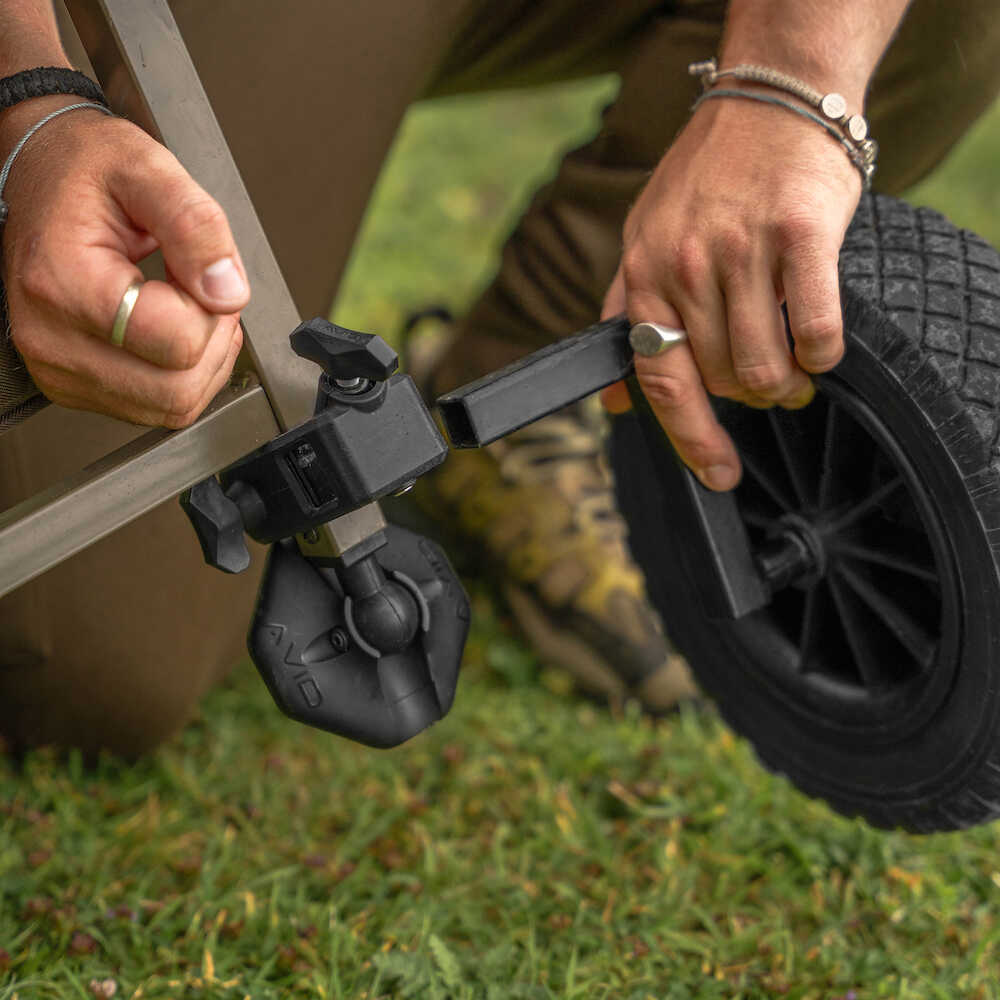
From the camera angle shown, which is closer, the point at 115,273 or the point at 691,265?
the point at 115,273

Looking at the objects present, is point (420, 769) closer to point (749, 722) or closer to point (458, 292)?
point (749, 722)

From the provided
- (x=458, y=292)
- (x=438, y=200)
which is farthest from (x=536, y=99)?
(x=458, y=292)

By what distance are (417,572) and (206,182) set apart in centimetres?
41

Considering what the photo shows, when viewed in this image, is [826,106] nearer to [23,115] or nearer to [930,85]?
[930,85]

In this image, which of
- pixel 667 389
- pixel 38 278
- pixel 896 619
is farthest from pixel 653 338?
pixel 38 278

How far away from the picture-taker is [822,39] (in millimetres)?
1083

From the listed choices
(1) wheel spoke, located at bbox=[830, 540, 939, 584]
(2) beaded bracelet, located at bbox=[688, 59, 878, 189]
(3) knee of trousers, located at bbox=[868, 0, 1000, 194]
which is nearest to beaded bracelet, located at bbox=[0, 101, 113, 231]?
(2) beaded bracelet, located at bbox=[688, 59, 878, 189]

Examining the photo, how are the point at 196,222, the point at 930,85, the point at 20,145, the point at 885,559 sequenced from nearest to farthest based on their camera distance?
the point at 196,222 → the point at 20,145 → the point at 885,559 → the point at 930,85

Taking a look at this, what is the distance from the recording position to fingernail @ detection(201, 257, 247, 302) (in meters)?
0.84

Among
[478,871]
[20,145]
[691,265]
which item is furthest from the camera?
[478,871]

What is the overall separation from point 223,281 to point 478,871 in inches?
33.6

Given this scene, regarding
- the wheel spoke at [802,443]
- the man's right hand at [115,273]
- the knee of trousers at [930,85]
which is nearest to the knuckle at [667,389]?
the wheel spoke at [802,443]

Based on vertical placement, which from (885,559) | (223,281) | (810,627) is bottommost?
(810,627)

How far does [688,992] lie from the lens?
3.87ft
